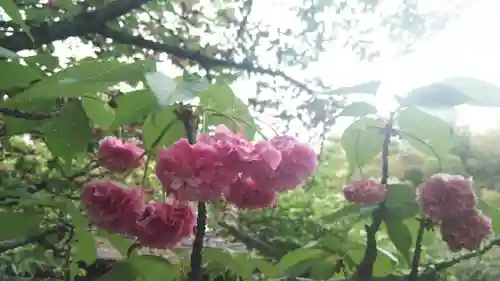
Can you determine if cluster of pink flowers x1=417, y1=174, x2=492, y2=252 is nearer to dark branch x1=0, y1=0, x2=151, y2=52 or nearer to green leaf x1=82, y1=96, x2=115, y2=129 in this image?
green leaf x1=82, y1=96, x2=115, y2=129

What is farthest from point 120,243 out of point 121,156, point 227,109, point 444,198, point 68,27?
point 68,27

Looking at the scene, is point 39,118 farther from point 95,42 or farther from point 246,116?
point 95,42

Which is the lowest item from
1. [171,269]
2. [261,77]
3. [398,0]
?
[171,269]

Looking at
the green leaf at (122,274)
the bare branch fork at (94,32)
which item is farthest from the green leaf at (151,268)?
the bare branch fork at (94,32)

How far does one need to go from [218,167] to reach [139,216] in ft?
0.39

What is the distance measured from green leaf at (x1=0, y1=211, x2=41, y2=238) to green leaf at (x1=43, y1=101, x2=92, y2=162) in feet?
0.23

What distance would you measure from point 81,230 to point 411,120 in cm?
29

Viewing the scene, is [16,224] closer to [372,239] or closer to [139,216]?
[139,216]

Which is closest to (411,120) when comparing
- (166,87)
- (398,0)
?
(166,87)

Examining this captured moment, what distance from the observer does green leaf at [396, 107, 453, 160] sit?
0.51 metres

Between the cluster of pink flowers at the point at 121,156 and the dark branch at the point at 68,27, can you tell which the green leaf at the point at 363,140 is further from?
the dark branch at the point at 68,27

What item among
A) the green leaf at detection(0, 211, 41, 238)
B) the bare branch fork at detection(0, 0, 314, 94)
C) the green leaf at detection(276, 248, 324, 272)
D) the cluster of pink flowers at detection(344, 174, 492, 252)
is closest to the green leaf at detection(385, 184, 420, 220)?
the cluster of pink flowers at detection(344, 174, 492, 252)

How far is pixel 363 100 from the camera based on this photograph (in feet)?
1.73

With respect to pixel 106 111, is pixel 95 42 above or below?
above
